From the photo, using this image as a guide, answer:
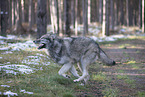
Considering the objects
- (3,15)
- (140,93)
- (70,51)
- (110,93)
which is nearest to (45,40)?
(70,51)

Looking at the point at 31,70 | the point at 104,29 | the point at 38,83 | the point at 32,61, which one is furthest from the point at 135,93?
the point at 104,29

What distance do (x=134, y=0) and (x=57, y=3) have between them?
35.3 meters

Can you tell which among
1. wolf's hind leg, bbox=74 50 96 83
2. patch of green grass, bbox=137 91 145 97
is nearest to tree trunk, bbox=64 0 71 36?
wolf's hind leg, bbox=74 50 96 83

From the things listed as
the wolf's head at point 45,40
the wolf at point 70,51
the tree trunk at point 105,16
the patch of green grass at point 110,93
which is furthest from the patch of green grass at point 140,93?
the tree trunk at point 105,16

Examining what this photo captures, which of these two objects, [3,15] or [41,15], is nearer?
[41,15]

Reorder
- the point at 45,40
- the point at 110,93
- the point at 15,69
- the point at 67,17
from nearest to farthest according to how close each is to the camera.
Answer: the point at 110,93 → the point at 45,40 → the point at 15,69 → the point at 67,17

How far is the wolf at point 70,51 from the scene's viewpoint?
617 centimetres

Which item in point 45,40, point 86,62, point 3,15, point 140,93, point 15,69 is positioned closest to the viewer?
point 140,93

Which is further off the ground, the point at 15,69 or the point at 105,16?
the point at 105,16

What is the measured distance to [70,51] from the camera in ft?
20.8

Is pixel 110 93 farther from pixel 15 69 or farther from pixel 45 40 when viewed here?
pixel 15 69

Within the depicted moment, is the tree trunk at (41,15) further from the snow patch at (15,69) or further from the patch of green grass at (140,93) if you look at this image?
the patch of green grass at (140,93)

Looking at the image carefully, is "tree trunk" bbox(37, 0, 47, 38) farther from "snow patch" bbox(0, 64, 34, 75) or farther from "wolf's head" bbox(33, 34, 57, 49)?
"wolf's head" bbox(33, 34, 57, 49)

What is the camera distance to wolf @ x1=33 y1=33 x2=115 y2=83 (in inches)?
243
